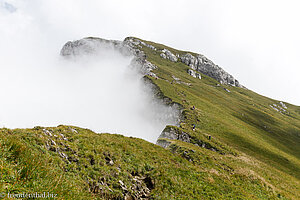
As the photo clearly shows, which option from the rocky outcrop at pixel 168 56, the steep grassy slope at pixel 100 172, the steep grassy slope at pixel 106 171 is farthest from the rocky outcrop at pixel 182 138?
the rocky outcrop at pixel 168 56

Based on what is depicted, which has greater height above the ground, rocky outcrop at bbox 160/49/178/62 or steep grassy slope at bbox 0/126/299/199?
rocky outcrop at bbox 160/49/178/62

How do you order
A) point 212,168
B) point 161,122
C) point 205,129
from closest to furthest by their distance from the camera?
1. point 212,168
2. point 205,129
3. point 161,122

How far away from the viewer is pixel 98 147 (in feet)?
55.0

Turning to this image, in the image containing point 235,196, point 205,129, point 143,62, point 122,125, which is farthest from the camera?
point 143,62

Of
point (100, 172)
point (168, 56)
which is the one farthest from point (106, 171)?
point (168, 56)

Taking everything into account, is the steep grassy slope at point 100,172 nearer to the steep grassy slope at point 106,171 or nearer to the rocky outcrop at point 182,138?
the steep grassy slope at point 106,171

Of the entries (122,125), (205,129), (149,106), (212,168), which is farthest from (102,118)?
(212,168)

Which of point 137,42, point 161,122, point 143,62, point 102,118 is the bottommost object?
point 102,118

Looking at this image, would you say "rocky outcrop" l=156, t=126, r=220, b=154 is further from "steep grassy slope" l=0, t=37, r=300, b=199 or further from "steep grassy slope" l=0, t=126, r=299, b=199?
"steep grassy slope" l=0, t=126, r=299, b=199

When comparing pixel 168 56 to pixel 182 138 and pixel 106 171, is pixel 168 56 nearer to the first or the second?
pixel 182 138

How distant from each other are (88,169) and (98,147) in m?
3.86

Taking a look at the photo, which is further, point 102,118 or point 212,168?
point 102,118

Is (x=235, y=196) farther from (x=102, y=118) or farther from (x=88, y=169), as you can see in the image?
(x=102, y=118)

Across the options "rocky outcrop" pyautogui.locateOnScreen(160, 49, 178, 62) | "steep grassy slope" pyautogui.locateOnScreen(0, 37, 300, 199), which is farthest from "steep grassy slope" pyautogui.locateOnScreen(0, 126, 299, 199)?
"rocky outcrop" pyautogui.locateOnScreen(160, 49, 178, 62)
